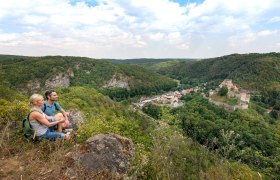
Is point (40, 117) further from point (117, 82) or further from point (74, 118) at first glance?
point (117, 82)

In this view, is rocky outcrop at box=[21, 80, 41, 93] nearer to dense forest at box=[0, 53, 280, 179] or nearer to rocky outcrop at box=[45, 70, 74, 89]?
dense forest at box=[0, 53, 280, 179]

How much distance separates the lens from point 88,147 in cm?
495

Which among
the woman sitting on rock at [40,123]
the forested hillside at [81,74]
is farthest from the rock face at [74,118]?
the forested hillside at [81,74]

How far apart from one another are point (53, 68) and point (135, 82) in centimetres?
3292

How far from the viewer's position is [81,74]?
10044 centimetres

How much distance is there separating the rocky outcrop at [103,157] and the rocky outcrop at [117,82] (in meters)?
95.7

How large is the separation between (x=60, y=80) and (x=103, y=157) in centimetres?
9098

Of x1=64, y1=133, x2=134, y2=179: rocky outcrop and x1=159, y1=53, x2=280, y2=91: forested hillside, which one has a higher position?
x1=64, y1=133, x2=134, y2=179: rocky outcrop

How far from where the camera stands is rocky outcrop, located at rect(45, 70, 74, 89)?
86144 mm

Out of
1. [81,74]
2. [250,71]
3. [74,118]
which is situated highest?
[74,118]

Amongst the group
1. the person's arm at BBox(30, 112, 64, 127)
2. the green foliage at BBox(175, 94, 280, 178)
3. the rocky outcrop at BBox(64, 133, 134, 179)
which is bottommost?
the green foliage at BBox(175, 94, 280, 178)

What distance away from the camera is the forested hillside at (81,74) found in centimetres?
8006

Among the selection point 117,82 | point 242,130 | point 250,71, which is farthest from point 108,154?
point 250,71

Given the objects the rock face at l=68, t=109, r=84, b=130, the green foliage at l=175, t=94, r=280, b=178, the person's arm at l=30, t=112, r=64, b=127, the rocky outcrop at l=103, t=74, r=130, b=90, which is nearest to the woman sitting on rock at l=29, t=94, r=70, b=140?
the person's arm at l=30, t=112, r=64, b=127
